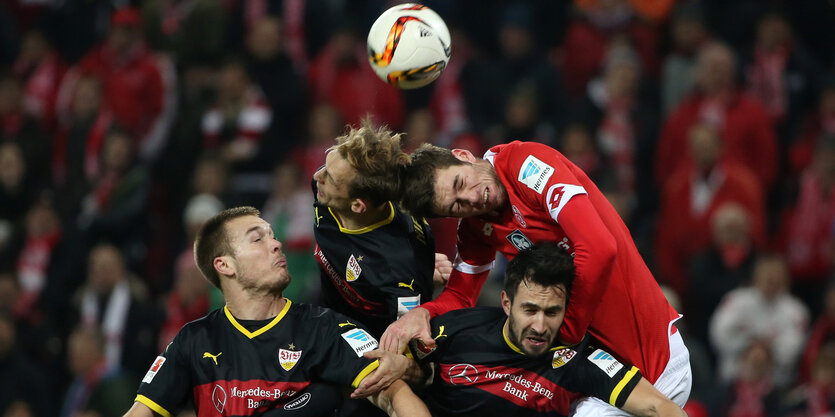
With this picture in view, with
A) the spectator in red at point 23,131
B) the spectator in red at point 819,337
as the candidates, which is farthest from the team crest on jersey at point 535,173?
the spectator in red at point 23,131

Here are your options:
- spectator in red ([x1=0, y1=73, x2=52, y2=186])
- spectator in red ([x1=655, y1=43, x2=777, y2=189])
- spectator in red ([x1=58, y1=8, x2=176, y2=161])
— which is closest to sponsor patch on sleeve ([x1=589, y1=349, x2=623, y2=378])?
spectator in red ([x1=655, y1=43, x2=777, y2=189])

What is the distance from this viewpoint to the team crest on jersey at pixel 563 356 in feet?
15.8

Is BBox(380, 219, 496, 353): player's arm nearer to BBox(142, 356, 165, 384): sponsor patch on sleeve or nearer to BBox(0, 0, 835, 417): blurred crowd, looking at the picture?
BBox(142, 356, 165, 384): sponsor patch on sleeve

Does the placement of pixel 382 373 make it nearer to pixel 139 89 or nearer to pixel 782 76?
pixel 782 76

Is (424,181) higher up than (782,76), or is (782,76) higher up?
(782,76)

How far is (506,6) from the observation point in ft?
38.2

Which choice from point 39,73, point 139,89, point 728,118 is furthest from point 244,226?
point 39,73

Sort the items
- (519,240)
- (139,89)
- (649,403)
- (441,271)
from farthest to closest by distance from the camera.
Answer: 1. (139,89)
2. (441,271)
3. (519,240)
4. (649,403)

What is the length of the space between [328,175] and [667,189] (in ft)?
17.2

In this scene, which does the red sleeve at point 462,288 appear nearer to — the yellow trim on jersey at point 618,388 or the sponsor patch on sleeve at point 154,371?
the yellow trim on jersey at point 618,388

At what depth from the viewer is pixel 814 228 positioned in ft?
29.8

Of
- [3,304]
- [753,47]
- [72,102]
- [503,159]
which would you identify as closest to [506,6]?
[753,47]

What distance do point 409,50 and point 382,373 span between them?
1.49 m

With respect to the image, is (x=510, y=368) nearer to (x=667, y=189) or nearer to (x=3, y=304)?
(x=667, y=189)
